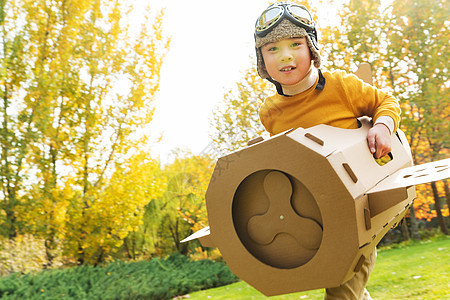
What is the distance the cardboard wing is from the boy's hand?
5cm

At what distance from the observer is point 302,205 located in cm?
151

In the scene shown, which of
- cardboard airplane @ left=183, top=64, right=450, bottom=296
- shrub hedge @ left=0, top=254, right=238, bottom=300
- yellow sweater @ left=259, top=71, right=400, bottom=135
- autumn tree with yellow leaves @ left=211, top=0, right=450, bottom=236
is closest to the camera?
cardboard airplane @ left=183, top=64, right=450, bottom=296

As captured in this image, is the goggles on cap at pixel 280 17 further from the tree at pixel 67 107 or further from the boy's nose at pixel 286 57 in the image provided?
the tree at pixel 67 107

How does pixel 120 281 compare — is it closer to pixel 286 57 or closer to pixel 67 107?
pixel 67 107

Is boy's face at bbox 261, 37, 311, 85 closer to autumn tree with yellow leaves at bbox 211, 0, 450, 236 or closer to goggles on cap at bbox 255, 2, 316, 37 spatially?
goggles on cap at bbox 255, 2, 316, 37

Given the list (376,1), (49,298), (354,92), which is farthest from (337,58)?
(354,92)

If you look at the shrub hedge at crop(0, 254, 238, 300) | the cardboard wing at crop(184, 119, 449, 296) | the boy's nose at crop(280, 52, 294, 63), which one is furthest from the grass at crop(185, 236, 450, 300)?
the boy's nose at crop(280, 52, 294, 63)

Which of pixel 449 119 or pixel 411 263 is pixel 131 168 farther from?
pixel 449 119

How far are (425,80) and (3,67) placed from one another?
1097 centimetres

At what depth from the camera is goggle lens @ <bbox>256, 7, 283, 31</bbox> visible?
183 cm

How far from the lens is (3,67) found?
24.3 feet

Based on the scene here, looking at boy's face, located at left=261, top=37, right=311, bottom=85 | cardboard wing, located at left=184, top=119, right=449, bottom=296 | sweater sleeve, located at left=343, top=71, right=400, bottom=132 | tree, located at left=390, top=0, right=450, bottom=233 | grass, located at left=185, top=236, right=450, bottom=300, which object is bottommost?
grass, located at left=185, top=236, right=450, bottom=300

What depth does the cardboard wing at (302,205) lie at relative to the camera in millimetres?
1389

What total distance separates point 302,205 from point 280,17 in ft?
2.86
